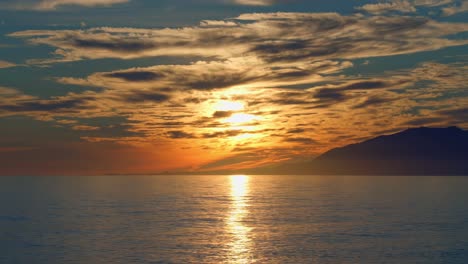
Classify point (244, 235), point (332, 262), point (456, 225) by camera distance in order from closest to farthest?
point (332, 262)
point (244, 235)
point (456, 225)

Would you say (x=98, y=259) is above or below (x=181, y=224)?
above

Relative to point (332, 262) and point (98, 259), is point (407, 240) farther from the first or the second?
point (98, 259)

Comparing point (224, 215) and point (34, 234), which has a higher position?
point (34, 234)

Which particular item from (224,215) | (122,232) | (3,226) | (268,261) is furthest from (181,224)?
(268,261)

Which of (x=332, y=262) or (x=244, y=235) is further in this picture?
(x=244, y=235)

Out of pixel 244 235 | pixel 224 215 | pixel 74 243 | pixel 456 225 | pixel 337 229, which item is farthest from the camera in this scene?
pixel 224 215

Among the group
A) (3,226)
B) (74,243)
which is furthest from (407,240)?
(3,226)

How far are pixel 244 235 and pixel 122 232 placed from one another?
17.3 meters

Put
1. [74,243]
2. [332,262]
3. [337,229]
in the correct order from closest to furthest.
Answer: [332,262] → [74,243] → [337,229]

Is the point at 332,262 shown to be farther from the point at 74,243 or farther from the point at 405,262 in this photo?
the point at 74,243

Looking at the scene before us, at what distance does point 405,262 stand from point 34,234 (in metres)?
49.5

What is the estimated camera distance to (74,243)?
65562mm

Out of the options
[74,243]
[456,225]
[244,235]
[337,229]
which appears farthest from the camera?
[456,225]

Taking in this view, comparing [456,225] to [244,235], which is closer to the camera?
[244,235]
